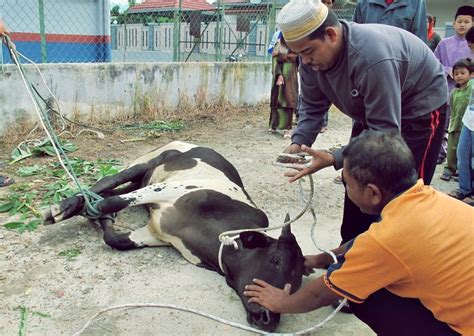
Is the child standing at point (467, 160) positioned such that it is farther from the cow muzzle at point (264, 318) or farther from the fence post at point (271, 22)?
the fence post at point (271, 22)

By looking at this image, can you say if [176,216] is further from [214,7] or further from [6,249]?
[214,7]

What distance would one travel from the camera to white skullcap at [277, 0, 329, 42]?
2422 millimetres

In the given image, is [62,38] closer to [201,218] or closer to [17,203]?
[17,203]

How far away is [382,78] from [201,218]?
1.78 meters

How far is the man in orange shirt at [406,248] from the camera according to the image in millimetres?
1925

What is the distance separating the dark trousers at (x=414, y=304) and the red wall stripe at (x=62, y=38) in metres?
5.71

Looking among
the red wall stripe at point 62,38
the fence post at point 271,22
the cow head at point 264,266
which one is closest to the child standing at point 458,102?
the cow head at point 264,266

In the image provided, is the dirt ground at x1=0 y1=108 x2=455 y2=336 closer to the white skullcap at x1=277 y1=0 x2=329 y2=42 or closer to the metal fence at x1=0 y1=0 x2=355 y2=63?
the white skullcap at x1=277 y1=0 x2=329 y2=42

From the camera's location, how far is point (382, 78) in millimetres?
2539

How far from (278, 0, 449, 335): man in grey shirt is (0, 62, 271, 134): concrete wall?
14.1 feet

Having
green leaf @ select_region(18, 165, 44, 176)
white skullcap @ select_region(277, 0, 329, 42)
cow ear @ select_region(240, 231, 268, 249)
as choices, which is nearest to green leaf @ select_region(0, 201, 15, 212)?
green leaf @ select_region(18, 165, 44, 176)

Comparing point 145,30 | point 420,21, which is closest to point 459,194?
point 420,21

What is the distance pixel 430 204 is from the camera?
Result: 1.96 meters

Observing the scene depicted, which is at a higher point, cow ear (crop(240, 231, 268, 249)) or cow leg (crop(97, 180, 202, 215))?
cow ear (crop(240, 231, 268, 249))
